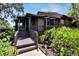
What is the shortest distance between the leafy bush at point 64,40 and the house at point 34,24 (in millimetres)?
99

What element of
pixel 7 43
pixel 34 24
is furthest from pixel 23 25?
pixel 7 43

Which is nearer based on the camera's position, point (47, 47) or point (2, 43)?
point (2, 43)

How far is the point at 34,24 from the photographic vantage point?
4074 mm

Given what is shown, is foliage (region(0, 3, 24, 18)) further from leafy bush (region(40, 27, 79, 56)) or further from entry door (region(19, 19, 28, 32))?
leafy bush (region(40, 27, 79, 56))

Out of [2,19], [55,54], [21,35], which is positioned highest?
[2,19]

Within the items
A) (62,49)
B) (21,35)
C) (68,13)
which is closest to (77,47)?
(62,49)

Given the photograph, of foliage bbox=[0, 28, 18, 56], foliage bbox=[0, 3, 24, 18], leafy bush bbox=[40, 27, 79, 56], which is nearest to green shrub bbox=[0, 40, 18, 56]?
foliage bbox=[0, 28, 18, 56]

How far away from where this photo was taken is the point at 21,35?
4.05 m

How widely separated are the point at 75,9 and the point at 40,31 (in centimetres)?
66

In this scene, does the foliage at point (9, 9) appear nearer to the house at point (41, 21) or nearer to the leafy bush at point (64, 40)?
the house at point (41, 21)

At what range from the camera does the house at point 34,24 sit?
13.2 ft

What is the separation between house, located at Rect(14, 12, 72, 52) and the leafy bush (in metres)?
0.10

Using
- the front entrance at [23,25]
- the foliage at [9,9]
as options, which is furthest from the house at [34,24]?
the foliage at [9,9]

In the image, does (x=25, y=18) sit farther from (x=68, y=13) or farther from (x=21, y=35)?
(x=68, y=13)
